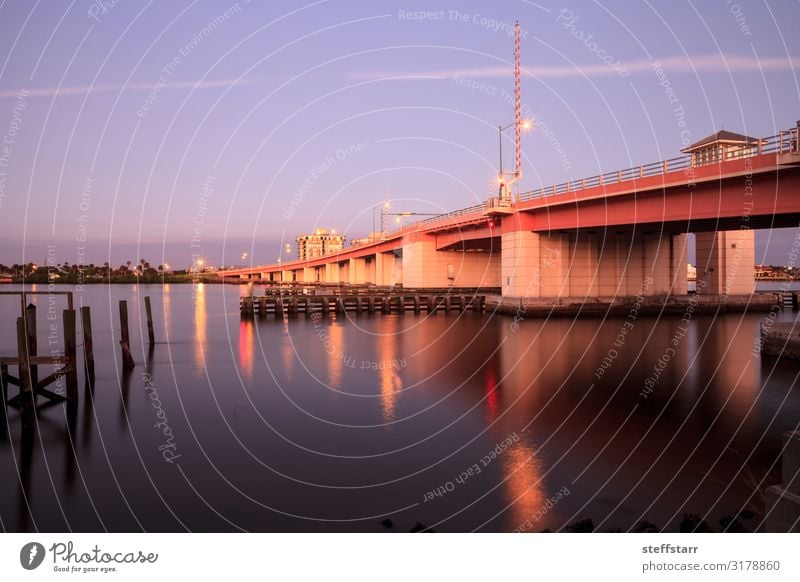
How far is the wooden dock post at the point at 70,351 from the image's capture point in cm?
1616

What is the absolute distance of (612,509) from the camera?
8969mm

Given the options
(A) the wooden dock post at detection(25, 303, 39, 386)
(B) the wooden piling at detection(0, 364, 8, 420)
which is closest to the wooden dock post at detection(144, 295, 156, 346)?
(A) the wooden dock post at detection(25, 303, 39, 386)

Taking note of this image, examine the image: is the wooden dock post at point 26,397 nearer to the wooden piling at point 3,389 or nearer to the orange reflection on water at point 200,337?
the wooden piling at point 3,389

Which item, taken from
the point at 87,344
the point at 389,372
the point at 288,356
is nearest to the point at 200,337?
the point at 288,356

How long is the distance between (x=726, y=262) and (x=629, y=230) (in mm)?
10361

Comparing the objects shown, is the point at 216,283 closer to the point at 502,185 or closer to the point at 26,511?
the point at 502,185

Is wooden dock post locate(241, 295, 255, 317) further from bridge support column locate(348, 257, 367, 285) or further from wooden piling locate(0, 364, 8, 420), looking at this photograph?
bridge support column locate(348, 257, 367, 285)

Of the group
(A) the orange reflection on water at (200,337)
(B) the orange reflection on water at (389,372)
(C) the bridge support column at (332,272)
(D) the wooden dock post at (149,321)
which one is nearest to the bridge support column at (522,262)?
(B) the orange reflection on water at (389,372)

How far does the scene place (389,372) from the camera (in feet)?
74.3

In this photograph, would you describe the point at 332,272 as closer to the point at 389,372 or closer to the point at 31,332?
the point at 389,372

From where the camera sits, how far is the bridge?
82.8 feet

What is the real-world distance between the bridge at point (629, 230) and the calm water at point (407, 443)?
23.3 ft

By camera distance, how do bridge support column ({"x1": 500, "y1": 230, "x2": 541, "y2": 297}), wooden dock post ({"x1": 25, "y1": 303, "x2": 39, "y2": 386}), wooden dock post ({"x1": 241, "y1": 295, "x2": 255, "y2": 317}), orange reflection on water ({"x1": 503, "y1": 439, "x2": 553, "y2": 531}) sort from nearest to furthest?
orange reflection on water ({"x1": 503, "y1": 439, "x2": 553, "y2": 531}), wooden dock post ({"x1": 25, "y1": 303, "x2": 39, "y2": 386}), bridge support column ({"x1": 500, "y1": 230, "x2": 541, "y2": 297}), wooden dock post ({"x1": 241, "y1": 295, "x2": 255, "y2": 317})

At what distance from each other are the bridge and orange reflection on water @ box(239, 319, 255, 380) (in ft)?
60.8
